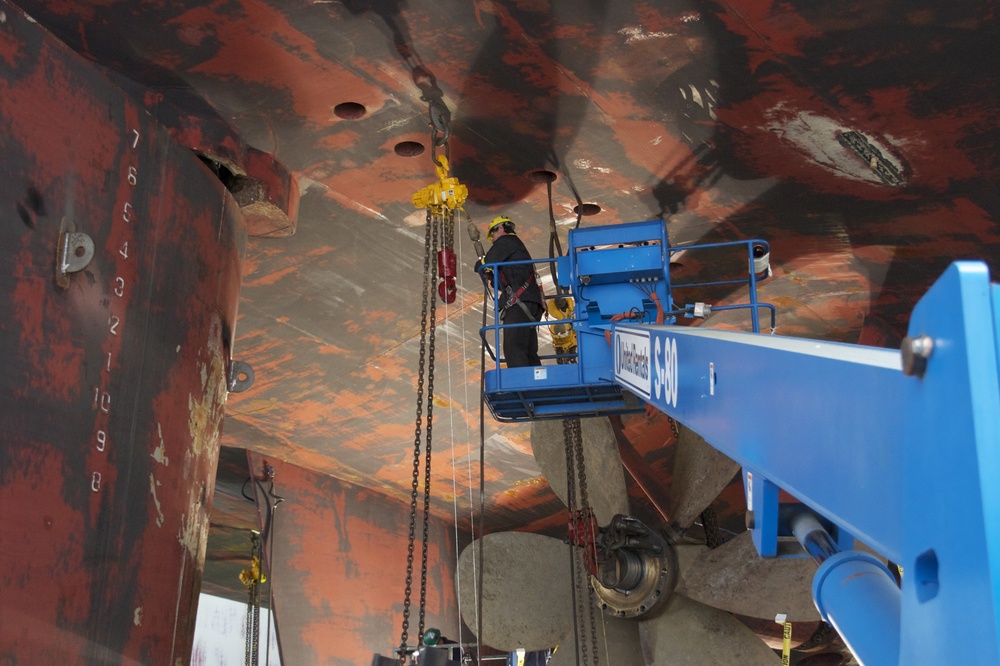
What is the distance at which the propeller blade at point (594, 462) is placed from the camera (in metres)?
6.69

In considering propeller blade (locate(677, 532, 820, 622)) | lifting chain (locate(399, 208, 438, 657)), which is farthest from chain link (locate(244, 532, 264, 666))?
propeller blade (locate(677, 532, 820, 622))

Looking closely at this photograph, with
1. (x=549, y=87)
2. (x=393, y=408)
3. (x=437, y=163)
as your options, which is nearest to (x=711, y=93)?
(x=549, y=87)

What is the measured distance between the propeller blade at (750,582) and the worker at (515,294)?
65.5 inches

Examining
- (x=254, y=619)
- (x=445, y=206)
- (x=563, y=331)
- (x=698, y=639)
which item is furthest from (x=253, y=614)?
(x=445, y=206)

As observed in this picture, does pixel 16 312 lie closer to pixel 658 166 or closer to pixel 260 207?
pixel 260 207

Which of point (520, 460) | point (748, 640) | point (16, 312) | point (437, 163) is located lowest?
point (748, 640)

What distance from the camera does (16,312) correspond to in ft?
12.3

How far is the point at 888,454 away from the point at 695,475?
546 cm

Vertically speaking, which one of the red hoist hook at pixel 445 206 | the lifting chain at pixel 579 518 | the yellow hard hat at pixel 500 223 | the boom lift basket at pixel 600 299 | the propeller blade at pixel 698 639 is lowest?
the propeller blade at pixel 698 639

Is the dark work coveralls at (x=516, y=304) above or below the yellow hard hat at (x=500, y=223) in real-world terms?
below

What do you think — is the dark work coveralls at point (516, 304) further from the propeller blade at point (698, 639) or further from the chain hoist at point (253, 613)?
the chain hoist at point (253, 613)

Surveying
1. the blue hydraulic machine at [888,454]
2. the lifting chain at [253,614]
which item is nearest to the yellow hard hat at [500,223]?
the blue hydraulic machine at [888,454]

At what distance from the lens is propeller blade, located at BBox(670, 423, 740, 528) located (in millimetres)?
6293

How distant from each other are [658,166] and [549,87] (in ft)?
3.10
